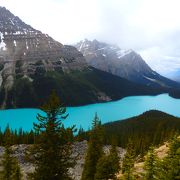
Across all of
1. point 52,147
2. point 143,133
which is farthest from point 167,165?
point 143,133

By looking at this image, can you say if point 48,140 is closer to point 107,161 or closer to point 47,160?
point 47,160

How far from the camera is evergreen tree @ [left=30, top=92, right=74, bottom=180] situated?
1060 inches

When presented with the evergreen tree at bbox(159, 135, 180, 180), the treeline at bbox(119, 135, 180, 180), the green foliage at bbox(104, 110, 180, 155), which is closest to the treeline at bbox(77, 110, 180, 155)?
the green foliage at bbox(104, 110, 180, 155)

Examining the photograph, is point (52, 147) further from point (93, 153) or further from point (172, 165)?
Result: point (93, 153)

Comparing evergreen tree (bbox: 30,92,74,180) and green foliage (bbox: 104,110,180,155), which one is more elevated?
evergreen tree (bbox: 30,92,74,180)

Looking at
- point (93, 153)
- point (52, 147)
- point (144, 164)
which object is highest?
point (52, 147)

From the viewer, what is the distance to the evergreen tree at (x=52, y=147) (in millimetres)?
26922

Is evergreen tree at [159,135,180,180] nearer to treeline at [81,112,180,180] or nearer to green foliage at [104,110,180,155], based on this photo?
treeline at [81,112,180,180]

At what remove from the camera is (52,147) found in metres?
27.0

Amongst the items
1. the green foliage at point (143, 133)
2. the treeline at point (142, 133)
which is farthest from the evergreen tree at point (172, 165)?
the green foliage at point (143, 133)

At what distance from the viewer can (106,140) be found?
463 ft

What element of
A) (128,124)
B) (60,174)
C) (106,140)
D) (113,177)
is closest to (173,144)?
(60,174)

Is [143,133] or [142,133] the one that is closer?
[142,133]

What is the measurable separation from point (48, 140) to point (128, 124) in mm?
168821
